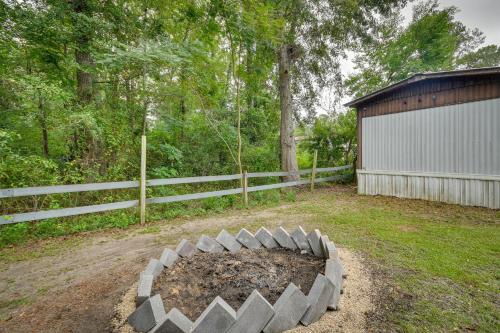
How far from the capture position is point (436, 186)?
272 inches

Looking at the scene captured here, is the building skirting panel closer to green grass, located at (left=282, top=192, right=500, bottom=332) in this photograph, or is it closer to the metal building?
the metal building

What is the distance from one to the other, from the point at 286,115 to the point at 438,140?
5.05m

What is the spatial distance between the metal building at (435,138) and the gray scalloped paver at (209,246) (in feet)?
22.2

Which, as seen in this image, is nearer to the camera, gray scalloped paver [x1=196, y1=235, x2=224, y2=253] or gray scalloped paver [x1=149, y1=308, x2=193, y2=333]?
gray scalloped paver [x1=149, y1=308, x2=193, y2=333]

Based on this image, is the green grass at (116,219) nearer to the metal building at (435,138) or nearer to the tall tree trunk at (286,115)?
the tall tree trunk at (286,115)

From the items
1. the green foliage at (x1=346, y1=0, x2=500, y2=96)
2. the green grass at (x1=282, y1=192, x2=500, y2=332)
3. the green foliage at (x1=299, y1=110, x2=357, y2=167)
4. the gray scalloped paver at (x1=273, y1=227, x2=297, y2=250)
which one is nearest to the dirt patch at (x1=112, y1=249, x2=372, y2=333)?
the green grass at (x1=282, y1=192, x2=500, y2=332)

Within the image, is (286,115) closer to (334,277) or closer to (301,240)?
(301,240)

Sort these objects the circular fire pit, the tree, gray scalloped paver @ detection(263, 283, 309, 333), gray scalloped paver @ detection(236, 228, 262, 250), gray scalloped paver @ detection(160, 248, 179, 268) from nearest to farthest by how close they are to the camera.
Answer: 1. the circular fire pit
2. gray scalloped paver @ detection(263, 283, 309, 333)
3. gray scalloped paver @ detection(160, 248, 179, 268)
4. gray scalloped paver @ detection(236, 228, 262, 250)
5. the tree

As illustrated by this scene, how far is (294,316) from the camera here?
178 cm

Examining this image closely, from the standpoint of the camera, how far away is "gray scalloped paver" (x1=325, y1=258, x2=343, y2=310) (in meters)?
2.00

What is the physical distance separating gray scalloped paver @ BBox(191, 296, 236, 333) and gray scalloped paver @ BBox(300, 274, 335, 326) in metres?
0.60

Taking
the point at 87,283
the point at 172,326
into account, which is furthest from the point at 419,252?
the point at 87,283

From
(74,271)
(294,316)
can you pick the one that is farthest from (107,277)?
(294,316)

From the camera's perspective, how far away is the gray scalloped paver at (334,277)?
6.56 feet
